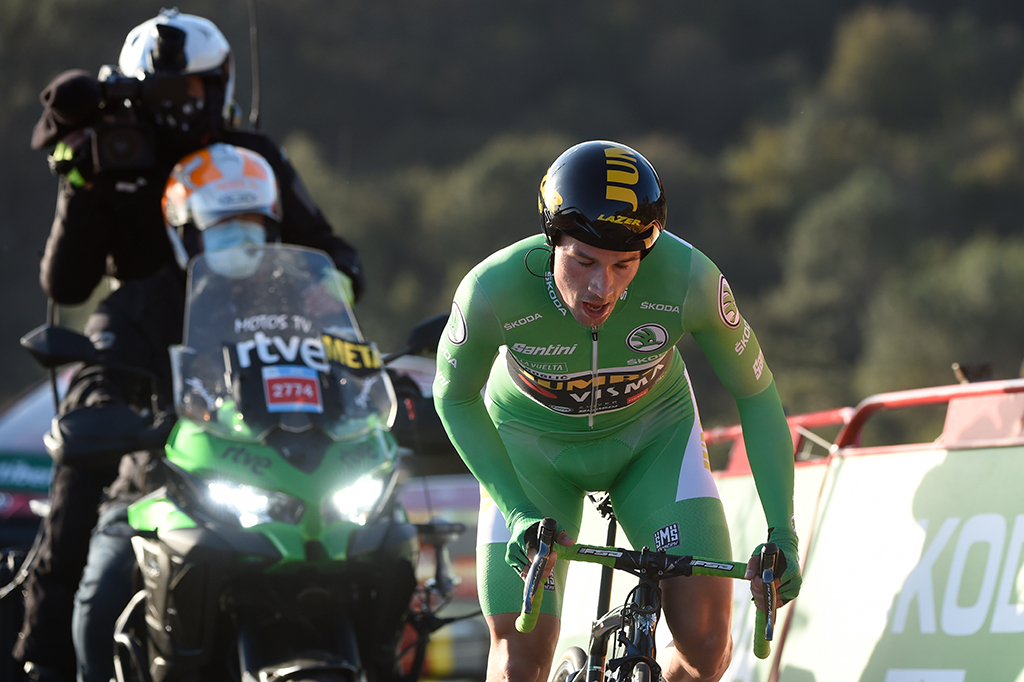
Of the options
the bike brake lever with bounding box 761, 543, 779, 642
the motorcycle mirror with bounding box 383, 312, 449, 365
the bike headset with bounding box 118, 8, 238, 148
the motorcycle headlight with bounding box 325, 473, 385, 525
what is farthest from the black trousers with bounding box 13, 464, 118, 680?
the bike brake lever with bounding box 761, 543, 779, 642

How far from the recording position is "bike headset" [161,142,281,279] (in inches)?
217

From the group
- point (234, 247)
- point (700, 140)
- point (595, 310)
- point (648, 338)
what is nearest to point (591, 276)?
point (595, 310)

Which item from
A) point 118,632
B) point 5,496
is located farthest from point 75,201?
point 5,496

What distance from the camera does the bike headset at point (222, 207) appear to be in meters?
5.52

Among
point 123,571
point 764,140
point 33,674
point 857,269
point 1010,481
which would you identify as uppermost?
point 764,140

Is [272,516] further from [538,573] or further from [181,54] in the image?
[181,54]

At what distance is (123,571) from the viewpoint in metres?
5.22

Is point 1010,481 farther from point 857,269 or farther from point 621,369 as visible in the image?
point 857,269

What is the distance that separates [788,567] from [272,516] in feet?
6.57

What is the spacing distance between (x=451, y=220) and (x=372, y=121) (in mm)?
11109

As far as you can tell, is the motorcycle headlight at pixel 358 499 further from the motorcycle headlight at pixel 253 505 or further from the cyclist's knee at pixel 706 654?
the cyclist's knee at pixel 706 654

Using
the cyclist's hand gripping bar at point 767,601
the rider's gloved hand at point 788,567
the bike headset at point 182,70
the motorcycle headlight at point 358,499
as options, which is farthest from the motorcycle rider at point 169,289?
the cyclist's hand gripping bar at point 767,601

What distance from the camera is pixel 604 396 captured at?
4.22m

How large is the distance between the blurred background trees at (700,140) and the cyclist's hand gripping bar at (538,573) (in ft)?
103
